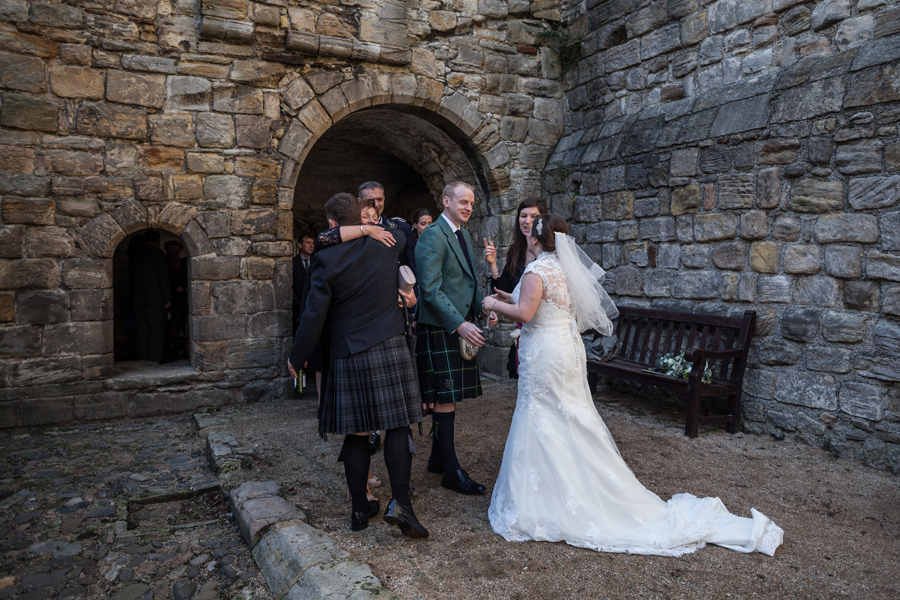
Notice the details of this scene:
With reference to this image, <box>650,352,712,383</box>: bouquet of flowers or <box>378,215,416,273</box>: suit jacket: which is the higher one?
<box>378,215,416,273</box>: suit jacket

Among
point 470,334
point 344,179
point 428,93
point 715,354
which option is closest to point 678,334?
point 715,354

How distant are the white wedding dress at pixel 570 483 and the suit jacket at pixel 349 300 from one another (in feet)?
2.63

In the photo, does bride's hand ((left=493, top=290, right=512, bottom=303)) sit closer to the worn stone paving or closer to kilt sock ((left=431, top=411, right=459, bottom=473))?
kilt sock ((left=431, top=411, right=459, bottom=473))

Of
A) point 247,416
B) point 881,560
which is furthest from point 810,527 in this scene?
point 247,416

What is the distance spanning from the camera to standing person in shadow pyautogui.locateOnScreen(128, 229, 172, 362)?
6680 millimetres

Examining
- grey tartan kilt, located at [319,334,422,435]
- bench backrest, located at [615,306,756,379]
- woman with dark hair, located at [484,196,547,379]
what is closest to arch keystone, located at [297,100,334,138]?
woman with dark hair, located at [484,196,547,379]

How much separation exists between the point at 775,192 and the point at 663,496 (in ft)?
8.65

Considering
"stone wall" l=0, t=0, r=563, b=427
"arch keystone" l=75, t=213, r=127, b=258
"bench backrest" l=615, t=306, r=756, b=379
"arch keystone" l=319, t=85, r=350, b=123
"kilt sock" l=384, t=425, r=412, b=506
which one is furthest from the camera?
"arch keystone" l=319, t=85, r=350, b=123

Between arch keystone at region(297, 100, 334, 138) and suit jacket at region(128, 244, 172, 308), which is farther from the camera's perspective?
suit jacket at region(128, 244, 172, 308)

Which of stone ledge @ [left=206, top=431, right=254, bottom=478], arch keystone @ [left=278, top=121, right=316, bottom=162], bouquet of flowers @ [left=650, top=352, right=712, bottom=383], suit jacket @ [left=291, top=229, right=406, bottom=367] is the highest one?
arch keystone @ [left=278, top=121, right=316, bottom=162]

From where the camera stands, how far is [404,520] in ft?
9.27

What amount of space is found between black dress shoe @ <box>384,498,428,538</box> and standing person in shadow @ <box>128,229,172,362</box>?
5.04m

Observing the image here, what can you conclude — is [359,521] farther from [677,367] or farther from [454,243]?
[677,367]

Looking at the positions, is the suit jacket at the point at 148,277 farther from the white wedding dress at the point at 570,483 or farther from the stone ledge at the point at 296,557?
the white wedding dress at the point at 570,483
